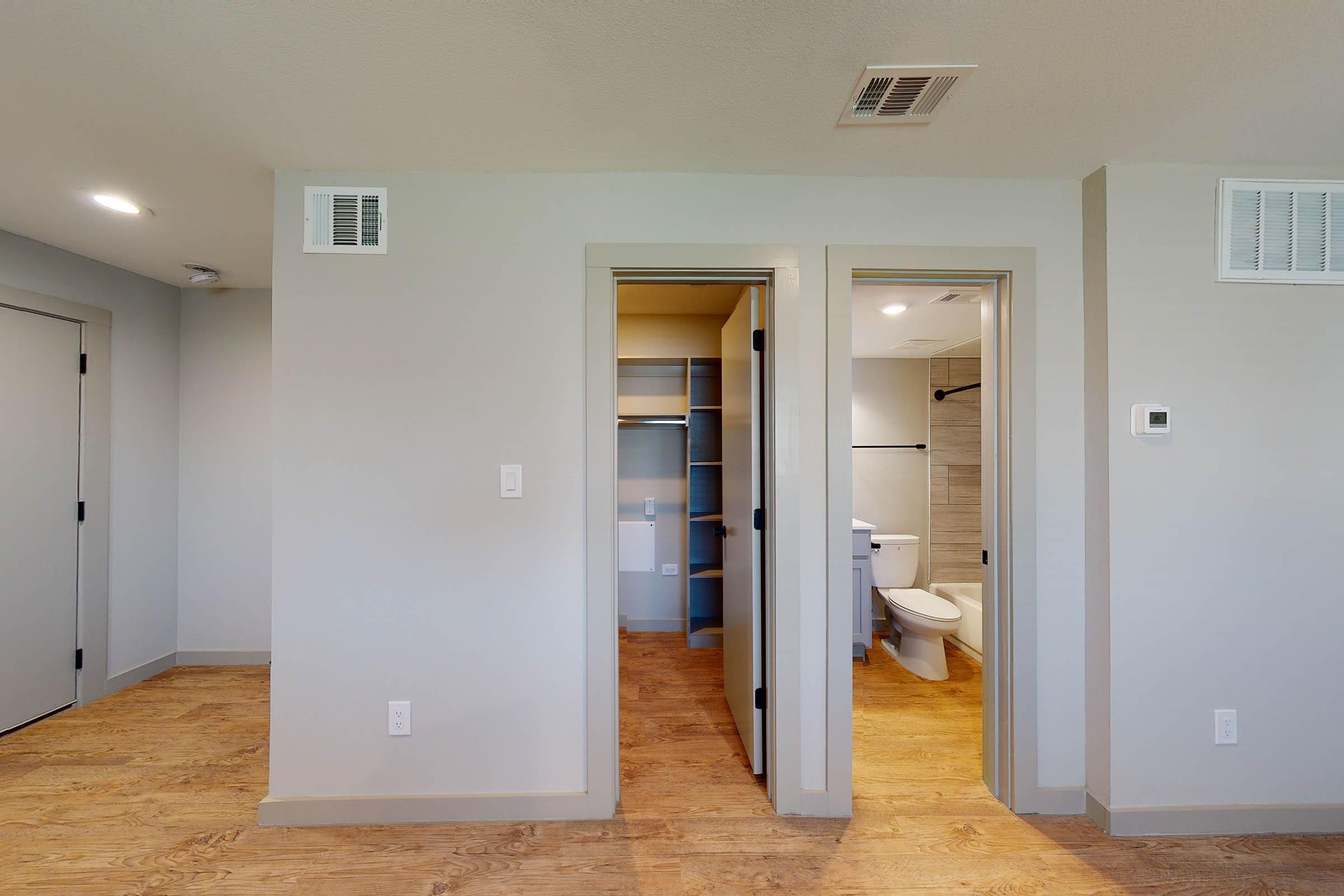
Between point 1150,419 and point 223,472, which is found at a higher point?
point 1150,419

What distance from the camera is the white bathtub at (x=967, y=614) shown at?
3717 mm

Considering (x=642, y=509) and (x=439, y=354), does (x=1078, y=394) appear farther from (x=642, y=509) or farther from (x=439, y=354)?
(x=642, y=509)

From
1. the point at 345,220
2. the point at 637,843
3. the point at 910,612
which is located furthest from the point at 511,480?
the point at 910,612

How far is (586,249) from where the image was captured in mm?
2025

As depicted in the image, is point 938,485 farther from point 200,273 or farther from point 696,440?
point 200,273

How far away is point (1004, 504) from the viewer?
2078mm

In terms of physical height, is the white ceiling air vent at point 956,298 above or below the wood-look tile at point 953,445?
above

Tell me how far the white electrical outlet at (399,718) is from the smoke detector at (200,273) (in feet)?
8.74

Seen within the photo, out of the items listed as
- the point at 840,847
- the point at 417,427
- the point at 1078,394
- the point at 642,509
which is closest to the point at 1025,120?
the point at 1078,394

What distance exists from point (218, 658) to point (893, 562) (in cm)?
456

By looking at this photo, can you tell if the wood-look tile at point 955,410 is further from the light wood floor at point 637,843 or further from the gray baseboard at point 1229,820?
the gray baseboard at point 1229,820

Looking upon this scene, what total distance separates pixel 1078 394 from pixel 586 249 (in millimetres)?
1923

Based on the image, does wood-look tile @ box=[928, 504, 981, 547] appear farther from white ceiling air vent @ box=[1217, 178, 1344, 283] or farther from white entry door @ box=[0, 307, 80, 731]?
white entry door @ box=[0, 307, 80, 731]

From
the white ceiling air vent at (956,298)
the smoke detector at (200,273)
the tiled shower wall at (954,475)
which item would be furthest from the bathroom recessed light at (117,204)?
the tiled shower wall at (954,475)
